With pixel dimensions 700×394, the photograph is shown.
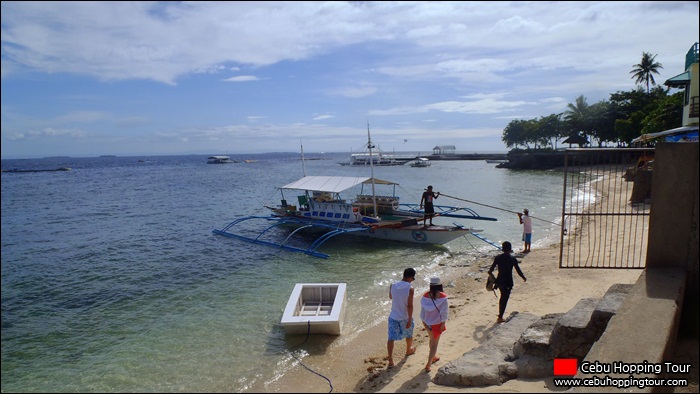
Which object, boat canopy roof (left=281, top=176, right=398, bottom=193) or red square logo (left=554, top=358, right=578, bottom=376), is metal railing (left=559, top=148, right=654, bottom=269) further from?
boat canopy roof (left=281, top=176, right=398, bottom=193)

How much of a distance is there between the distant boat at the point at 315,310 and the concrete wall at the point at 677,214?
622 cm

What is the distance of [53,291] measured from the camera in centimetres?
1324

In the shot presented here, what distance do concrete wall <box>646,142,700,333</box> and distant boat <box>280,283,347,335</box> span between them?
622 cm

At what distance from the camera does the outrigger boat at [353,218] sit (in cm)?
1762

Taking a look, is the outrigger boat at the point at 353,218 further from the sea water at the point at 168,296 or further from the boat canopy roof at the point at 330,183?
the sea water at the point at 168,296

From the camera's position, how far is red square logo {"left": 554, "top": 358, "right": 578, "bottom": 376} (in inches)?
205

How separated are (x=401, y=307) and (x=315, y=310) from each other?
4.05 metres

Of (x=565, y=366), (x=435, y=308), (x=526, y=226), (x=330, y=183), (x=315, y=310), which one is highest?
(x=330, y=183)

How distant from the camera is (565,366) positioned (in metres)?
5.27

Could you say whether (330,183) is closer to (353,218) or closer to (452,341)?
(353,218)

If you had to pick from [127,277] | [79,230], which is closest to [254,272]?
[127,277]

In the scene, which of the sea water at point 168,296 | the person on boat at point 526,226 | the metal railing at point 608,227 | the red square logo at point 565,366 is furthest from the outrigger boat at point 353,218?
the red square logo at point 565,366

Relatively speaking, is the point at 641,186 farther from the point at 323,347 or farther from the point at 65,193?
the point at 65,193

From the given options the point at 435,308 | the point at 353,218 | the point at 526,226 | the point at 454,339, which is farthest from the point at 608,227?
the point at 435,308
